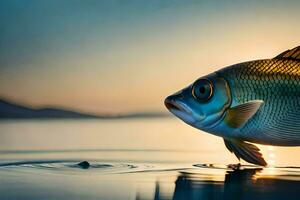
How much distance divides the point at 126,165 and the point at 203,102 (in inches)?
13.6

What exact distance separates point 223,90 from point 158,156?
48 centimetres

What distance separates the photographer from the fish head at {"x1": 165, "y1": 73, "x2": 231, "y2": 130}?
1431 millimetres

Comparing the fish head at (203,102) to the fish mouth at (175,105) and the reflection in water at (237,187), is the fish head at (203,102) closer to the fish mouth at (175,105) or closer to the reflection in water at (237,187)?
the fish mouth at (175,105)

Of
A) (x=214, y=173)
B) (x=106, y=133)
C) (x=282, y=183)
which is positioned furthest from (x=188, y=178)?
(x=106, y=133)

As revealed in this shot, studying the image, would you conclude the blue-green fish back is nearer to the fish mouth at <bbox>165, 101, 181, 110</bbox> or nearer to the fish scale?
the fish scale

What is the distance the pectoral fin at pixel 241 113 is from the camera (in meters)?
1.40

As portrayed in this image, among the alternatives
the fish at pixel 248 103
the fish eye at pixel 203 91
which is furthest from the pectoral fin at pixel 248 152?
the fish eye at pixel 203 91

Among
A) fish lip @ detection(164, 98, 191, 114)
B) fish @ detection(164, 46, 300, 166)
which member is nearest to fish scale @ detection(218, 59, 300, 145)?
fish @ detection(164, 46, 300, 166)

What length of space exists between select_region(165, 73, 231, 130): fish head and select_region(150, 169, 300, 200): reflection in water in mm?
130

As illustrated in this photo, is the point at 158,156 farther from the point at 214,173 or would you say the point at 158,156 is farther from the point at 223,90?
the point at 223,90

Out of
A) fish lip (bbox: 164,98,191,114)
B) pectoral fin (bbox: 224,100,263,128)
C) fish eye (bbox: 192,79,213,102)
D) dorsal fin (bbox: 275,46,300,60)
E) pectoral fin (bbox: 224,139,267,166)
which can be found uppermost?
dorsal fin (bbox: 275,46,300,60)

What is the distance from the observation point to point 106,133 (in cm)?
215

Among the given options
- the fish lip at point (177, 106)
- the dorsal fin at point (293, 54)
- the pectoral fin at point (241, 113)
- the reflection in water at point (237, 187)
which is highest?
the dorsal fin at point (293, 54)

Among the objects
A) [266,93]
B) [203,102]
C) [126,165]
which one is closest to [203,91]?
[203,102]
